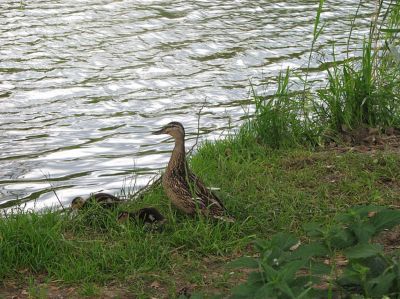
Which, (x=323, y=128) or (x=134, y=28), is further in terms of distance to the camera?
(x=134, y=28)

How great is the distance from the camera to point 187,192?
6.37 meters

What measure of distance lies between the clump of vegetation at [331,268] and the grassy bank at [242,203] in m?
1.01

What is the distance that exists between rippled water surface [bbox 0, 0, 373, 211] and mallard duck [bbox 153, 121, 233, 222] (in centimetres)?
168

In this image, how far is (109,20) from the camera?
48.9 feet

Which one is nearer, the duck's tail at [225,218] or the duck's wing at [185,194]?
the duck's tail at [225,218]

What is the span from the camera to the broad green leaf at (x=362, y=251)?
13.8 ft

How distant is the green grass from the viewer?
5.68m

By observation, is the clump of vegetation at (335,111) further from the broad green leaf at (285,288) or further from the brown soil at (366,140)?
the broad green leaf at (285,288)

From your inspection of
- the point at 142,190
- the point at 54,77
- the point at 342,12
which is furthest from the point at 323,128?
the point at 342,12

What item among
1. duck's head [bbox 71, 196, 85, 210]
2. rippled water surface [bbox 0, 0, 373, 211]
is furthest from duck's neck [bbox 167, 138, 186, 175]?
rippled water surface [bbox 0, 0, 373, 211]

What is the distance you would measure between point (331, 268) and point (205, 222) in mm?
1900

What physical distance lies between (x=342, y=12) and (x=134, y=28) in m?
3.89

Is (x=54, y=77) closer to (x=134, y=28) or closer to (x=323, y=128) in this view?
(x=134, y=28)

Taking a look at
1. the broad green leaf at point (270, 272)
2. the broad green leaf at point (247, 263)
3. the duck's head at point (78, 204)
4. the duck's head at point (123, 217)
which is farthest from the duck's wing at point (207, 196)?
the broad green leaf at point (270, 272)
